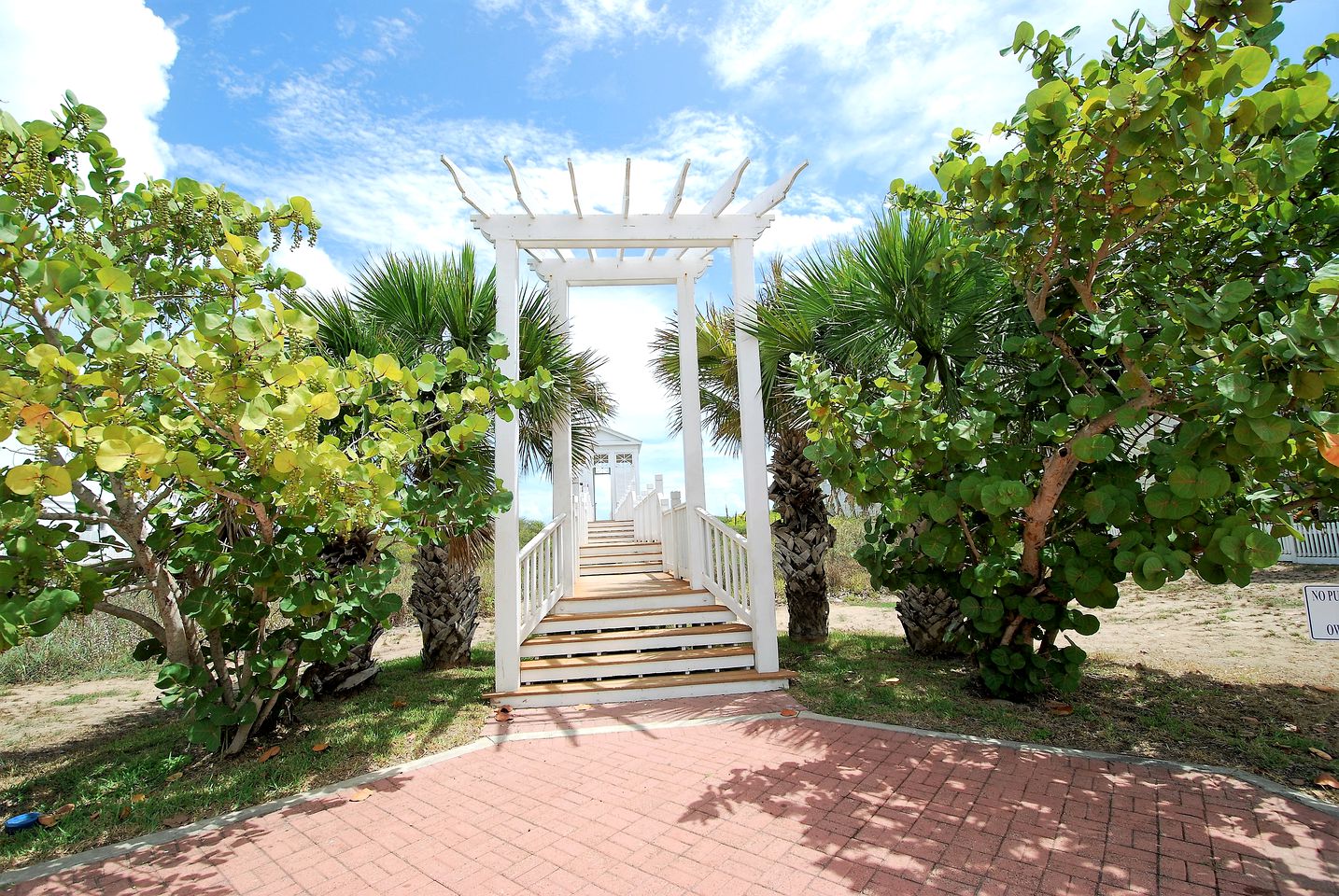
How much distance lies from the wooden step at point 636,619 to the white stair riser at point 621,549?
370 cm

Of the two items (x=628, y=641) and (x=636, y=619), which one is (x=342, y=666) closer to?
(x=628, y=641)

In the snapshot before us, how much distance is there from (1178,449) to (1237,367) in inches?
31.7

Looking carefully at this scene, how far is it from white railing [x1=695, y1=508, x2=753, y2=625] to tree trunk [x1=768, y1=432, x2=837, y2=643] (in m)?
1.33

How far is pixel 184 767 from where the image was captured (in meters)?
4.66

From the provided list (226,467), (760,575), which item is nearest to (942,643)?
(760,575)

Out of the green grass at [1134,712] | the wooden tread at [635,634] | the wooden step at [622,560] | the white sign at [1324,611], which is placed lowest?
the green grass at [1134,712]

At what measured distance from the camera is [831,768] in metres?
4.23

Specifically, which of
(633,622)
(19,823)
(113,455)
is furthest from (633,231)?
(19,823)

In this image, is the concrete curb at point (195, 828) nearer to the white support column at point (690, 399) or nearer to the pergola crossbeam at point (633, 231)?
the white support column at point (690, 399)

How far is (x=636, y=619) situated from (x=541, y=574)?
1137 mm

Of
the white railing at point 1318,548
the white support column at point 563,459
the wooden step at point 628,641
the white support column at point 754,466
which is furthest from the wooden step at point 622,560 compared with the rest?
the white railing at point 1318,548

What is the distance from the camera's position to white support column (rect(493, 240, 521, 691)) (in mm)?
6316

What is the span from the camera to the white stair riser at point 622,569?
9.71 metres

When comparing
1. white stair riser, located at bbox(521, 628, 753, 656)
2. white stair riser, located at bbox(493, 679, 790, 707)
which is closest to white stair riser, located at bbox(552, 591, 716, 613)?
white stair riser, located at bbox(521, 628, 753, 656)
